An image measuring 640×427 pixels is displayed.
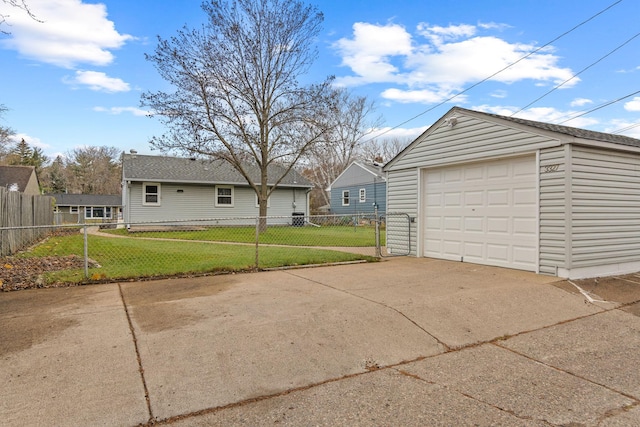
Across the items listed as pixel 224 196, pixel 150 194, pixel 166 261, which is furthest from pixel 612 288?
pixel 150 194

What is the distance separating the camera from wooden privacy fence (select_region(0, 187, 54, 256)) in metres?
8.59

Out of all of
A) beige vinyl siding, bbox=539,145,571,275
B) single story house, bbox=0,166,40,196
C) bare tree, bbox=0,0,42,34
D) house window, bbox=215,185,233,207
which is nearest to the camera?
bare tree, bbox=0,0,42,34

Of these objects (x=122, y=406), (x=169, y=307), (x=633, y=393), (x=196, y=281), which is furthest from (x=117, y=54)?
(x=633, y=393)

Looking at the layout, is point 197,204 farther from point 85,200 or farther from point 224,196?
point 85,200

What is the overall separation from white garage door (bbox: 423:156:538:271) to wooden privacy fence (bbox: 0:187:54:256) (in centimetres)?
803

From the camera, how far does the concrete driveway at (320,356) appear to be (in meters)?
2.42

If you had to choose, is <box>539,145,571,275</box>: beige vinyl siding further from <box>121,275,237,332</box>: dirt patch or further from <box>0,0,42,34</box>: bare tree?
<box>0,0,42,34</box>: bare tree

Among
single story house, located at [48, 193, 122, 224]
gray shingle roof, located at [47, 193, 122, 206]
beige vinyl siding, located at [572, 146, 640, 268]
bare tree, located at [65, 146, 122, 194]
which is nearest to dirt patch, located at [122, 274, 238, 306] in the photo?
beige vinyl siding, located at [572, 146, 640, 268]

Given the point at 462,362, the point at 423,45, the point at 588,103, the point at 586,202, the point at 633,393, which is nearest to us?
the point at 633,393

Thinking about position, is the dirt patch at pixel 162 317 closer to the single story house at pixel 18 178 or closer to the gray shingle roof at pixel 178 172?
the gray shingle roof at pixel 178 172

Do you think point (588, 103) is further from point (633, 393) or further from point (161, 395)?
point (161, 395)

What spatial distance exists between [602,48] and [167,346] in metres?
16.5

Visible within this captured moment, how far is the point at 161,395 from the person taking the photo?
8.45 ft

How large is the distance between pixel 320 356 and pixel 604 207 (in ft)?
20.6
